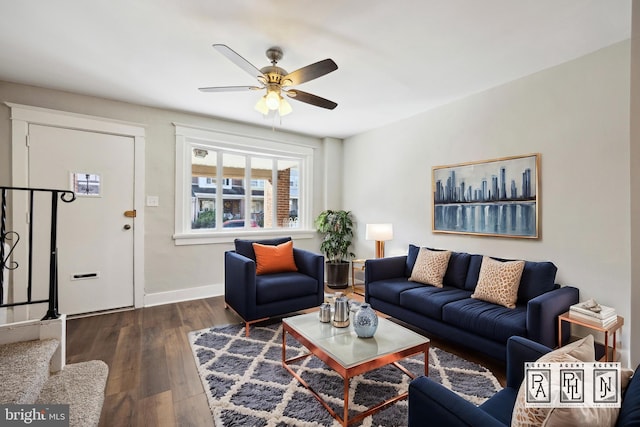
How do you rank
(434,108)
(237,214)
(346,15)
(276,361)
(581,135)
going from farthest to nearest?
(237,214) → (434,108) → (581,135) → (276,361) → (346,15)

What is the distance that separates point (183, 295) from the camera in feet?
12.4

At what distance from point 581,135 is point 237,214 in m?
3.99

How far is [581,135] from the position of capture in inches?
95.0

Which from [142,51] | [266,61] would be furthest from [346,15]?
[142,51]

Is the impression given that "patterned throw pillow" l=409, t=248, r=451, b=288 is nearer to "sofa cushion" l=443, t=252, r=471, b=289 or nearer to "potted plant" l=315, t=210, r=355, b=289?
"sofa cushion" l=443, t=252, r=471, b=289

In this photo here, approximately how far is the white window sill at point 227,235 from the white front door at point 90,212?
1.89 ft

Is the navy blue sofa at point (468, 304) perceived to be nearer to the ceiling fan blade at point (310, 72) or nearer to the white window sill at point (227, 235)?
the white window sill at point (227, 235)

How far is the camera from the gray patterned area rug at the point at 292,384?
5.47 ft

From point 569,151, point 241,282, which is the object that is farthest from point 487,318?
point 241,282

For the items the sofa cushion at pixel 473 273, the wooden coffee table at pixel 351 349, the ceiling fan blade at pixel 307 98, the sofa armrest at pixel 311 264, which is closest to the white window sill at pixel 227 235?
the sofa armrest at pixel 311 264

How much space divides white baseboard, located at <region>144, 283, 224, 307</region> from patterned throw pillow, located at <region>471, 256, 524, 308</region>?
317 cm

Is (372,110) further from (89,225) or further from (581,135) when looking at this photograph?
(89,225)

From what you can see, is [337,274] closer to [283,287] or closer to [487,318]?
[283,287]

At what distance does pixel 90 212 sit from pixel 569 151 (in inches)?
189
